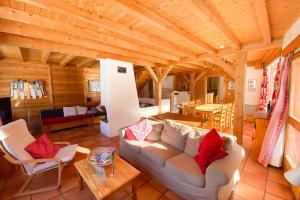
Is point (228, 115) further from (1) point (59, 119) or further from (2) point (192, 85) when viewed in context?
(1) point (59, 119)

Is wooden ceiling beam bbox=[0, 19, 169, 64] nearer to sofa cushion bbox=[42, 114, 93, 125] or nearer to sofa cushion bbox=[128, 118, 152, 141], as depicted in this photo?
sofa cushion bbox=[128, 118, 152, 141]

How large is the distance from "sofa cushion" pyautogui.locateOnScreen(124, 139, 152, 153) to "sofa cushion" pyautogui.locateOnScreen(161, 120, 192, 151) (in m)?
0.34

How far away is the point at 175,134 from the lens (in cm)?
245

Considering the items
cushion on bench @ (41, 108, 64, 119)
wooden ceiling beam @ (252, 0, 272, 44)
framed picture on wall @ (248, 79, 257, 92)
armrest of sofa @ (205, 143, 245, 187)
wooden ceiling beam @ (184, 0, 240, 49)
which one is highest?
wooden ceiling beam @ (184, 0, 240, 49)

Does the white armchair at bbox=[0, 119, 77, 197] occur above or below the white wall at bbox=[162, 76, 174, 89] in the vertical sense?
below

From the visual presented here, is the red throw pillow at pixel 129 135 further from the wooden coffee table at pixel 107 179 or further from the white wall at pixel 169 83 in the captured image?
the white wall at pixel 169 83

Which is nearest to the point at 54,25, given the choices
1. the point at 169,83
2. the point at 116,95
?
the point at 116,95

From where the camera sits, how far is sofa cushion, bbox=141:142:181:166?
204 centimetres

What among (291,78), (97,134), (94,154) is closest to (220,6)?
(291,78)

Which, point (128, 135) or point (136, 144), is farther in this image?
point (128, 135)

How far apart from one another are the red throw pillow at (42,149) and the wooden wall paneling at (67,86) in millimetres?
3968

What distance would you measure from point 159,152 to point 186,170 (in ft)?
1.79

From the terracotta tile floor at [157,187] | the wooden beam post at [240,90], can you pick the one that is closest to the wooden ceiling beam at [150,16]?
the wooden beam post at [240,90]

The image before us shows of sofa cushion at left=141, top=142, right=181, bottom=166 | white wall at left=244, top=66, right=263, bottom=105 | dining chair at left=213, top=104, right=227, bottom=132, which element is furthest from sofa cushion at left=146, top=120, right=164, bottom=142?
white wall at left=244, top=66, right=263, bottom=105
